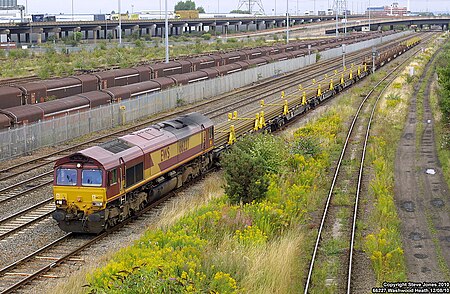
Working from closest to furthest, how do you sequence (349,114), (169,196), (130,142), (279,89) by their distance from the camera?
1. (130,142)
2. (169,196)
3. (349,114)
4. (279,89)

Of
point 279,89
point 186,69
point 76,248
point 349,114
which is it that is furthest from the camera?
point 186,69

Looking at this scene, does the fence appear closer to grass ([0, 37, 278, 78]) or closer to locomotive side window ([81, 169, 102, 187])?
locomotive side window ([81, 169, 102, 187])

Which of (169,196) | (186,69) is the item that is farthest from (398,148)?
(186,69)

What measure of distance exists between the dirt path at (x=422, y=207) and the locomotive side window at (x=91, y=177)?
31.4 ft

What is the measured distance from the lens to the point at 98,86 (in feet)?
169

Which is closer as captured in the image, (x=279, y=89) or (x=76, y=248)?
(x=76, y=248)

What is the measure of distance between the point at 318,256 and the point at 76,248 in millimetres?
7328

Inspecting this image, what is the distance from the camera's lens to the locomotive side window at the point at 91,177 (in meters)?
20.8

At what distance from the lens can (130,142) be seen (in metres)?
23.4

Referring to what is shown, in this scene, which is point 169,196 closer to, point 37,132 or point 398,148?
point 37,132

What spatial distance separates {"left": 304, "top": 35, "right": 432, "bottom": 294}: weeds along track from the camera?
675 inches

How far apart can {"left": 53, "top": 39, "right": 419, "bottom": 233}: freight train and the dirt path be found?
8.67m

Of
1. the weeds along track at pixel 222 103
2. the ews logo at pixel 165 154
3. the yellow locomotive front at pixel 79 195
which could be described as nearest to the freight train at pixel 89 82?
the weeds along track at pixel 222 103

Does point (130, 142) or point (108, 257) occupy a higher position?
point (130, 142)
